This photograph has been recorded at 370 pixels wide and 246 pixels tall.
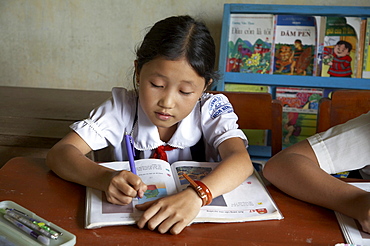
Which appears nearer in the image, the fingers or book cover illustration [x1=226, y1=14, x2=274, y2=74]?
the fingers

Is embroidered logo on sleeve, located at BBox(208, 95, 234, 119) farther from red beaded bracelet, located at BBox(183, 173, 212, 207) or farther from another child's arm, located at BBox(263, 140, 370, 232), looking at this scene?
red beaded bracelet, located at BBox(183, 173, 212, 207)

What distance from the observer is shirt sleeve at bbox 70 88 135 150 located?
4.31 feet

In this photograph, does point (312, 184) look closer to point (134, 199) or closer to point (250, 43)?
point (134, 199)

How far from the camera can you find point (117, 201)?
94 cm

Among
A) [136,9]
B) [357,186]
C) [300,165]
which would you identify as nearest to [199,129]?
[300,165]

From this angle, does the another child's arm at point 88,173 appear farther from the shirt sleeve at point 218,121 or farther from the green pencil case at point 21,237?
the shirt sleeve at point 218,121

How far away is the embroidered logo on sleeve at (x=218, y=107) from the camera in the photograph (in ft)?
4.63

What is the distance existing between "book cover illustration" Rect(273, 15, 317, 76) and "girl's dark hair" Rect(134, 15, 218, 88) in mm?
1295

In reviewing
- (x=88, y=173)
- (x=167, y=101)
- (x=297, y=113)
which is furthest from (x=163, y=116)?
(x=297, y=113)

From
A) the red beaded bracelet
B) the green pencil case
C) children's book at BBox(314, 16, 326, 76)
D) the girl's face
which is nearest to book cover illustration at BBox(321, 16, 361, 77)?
children's book at BBox(314, 16, 326, 76)

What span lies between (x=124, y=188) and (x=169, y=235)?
158 millimetres

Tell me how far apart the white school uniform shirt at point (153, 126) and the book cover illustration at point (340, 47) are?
4.20 ft

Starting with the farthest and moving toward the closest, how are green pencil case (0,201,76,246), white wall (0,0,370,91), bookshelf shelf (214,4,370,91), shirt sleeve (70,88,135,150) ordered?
1. white wall (0,0,370,91)
2. bookshelf shelf (214,4,370,91)
3. shirt sleeve (70,88,135,150)
4. green pencil case (0,201,76,246)

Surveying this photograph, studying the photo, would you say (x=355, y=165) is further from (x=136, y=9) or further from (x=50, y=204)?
(x=136, y=9)
